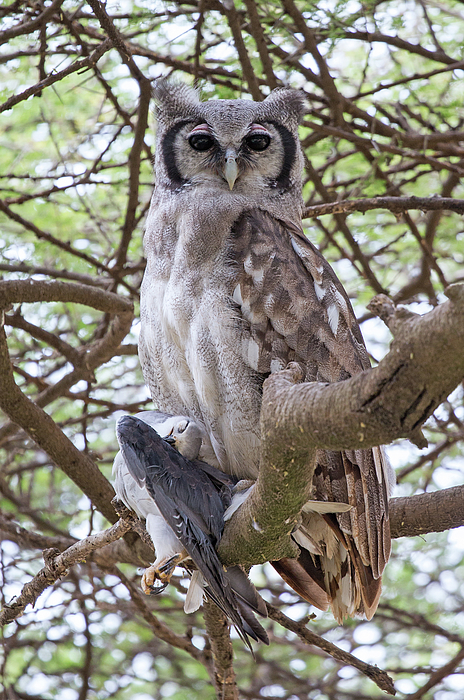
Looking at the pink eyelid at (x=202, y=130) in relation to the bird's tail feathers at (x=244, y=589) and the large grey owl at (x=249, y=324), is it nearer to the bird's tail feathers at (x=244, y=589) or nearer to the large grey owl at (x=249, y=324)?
the large grey owl at (x=249, y=324)

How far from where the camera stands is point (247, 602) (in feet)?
7.10

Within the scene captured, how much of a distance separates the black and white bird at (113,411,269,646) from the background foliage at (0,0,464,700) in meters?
0.73

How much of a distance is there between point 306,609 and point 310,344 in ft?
7.43

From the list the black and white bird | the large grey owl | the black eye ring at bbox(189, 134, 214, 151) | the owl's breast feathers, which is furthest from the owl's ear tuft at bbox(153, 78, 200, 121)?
the black and white bird

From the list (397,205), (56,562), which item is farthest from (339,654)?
(397,205)

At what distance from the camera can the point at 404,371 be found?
1269mm

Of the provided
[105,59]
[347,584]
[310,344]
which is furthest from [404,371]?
[105,59]

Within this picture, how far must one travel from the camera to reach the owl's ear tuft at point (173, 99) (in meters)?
3.08

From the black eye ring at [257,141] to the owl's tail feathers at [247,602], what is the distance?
1629 mm

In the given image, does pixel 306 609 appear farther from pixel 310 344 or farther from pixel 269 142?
pixel 269 142

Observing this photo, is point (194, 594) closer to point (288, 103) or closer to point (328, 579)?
point (328, 579)

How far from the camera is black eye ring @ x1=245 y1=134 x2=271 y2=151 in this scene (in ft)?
9.50

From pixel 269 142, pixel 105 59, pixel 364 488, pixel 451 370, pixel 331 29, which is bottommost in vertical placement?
pixel 451 370

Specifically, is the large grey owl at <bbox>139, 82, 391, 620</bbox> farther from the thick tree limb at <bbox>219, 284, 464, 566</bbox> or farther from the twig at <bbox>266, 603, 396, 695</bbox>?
the thick tree limb at <bbox>219, 284, 464, 566</bbox>
